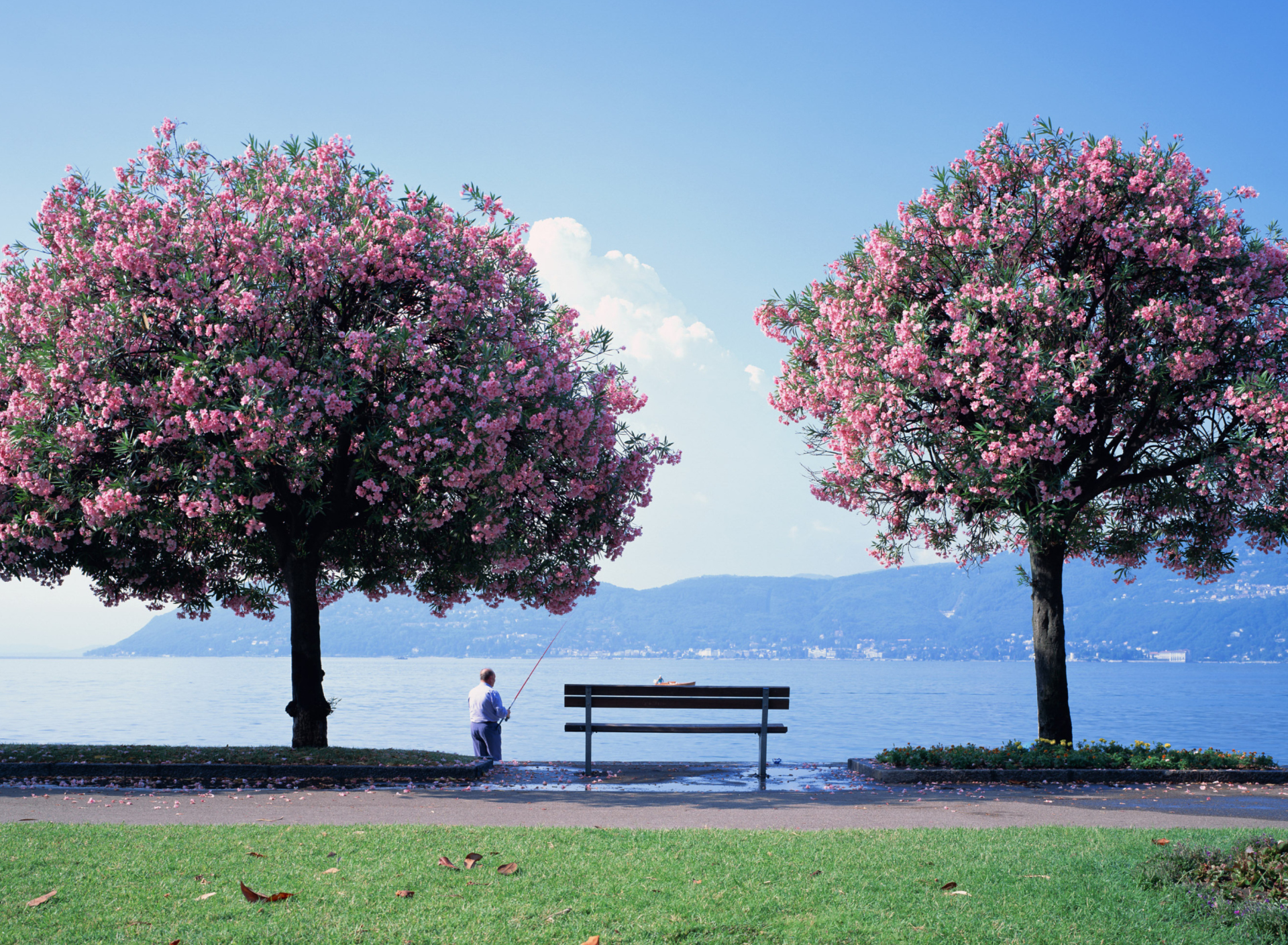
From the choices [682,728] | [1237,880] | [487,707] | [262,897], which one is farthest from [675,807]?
[487,707]

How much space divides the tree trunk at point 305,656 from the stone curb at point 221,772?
11.4 ft

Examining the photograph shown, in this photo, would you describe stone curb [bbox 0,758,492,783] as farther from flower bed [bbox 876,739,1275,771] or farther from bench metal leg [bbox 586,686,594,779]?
flower bed [bbox 876,739,1275,771]

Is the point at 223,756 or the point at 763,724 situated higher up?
the point at 763,724

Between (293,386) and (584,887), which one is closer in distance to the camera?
(584,887)

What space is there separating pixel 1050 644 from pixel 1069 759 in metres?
3.35

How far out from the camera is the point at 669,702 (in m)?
14.1

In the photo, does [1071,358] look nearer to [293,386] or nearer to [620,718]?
[293,386]

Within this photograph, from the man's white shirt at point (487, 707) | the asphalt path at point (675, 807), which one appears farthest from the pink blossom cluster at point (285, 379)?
the asphalt path at point (675, 807)

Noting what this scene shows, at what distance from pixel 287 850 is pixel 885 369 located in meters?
11.9

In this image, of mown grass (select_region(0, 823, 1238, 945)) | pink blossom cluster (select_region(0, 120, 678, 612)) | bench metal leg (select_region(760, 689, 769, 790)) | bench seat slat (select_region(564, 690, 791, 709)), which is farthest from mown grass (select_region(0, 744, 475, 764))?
mown grass (select_region(0, 823, 1238, 945))

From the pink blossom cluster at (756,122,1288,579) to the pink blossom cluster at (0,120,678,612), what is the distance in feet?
16.0

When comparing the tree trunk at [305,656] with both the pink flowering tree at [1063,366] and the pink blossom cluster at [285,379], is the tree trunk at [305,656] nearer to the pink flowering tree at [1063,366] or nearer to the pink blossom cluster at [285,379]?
the pink blossom cluster at [285,379]

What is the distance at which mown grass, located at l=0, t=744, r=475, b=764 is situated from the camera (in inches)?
552

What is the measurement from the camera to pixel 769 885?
6.96 metres
